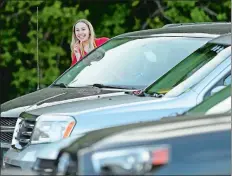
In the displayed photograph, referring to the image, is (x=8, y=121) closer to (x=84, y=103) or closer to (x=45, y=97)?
(x=45, y=97)

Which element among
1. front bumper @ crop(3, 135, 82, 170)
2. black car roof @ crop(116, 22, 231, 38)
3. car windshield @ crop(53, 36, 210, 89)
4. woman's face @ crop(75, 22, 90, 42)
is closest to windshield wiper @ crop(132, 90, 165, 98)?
car windshield @ crop(53, 36, 210, 89)

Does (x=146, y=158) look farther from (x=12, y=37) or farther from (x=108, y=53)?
(x=12, y=37)

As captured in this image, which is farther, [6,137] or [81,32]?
[81,32]

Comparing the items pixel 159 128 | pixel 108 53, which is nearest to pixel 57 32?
pixel 108 53

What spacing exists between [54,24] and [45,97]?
7.49 metres

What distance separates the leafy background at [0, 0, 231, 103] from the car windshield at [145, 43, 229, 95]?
307 inches

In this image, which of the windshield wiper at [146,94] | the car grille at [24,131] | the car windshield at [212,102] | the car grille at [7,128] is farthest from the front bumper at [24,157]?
the car windshield at [212,102]

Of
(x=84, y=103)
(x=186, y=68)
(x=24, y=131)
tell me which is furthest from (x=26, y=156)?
(x=186, y=68)

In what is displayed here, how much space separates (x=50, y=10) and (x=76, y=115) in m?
8.61

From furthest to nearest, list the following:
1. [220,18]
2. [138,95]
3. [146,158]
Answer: [220,18] < [138,95] < [146,158]

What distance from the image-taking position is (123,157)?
3.92 meters

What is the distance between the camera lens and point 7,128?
7.93 metres

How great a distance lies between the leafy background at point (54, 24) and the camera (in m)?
15.3

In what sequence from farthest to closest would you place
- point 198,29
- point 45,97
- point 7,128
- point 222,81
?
point 198,29
point 45,97
point 7,128
point 222,81
